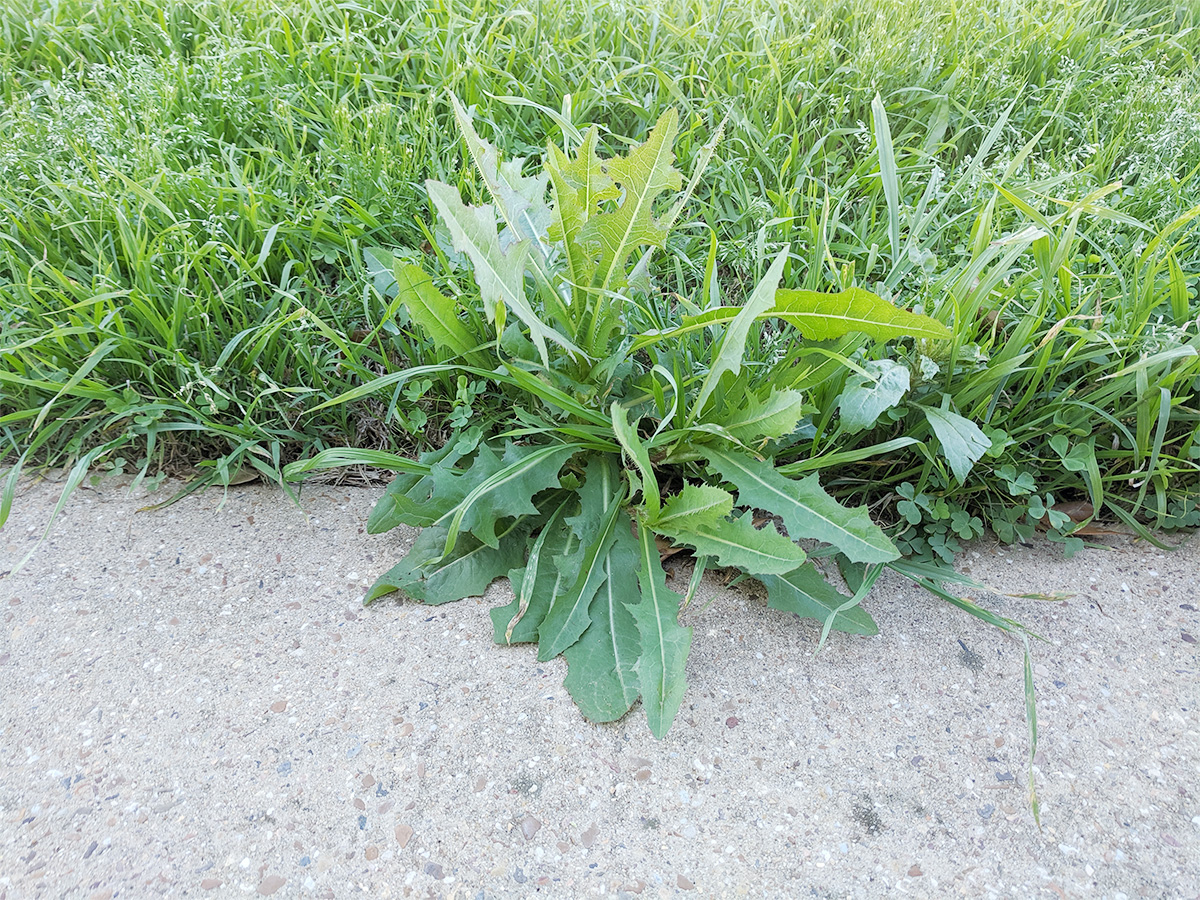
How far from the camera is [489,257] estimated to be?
4.86 feet

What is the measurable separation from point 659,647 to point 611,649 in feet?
0.40

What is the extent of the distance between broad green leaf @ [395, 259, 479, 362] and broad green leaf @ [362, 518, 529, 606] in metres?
0.43

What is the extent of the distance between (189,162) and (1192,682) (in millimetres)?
2940

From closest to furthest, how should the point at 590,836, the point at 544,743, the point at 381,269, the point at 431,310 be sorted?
the point at 590,836 < the point at 544,743 < the point at 431,310 < the point at 381,269

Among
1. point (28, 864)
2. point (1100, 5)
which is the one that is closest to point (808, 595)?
point (28, 864)

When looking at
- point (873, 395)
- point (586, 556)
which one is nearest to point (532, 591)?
point (586, 556)

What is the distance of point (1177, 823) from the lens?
1.27 metres

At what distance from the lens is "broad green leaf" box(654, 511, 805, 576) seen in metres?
1.39

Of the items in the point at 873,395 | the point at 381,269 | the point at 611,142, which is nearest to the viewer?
the point at 873,395

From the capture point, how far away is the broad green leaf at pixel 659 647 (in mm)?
1342

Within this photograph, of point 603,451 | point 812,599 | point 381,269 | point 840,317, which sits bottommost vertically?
point 812,599

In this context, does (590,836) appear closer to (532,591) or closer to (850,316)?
(532,591)

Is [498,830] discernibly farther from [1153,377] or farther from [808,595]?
[1153,377]

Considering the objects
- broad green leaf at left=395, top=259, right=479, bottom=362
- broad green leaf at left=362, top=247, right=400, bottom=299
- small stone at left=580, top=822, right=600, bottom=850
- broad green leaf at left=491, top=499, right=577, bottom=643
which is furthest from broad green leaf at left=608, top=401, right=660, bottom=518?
broad green leaf at left=362, top=247, right=400, bottom=299
